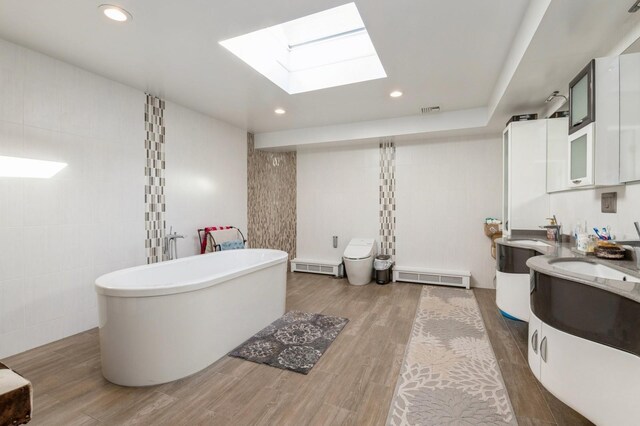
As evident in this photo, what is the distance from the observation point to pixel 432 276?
4301 mm

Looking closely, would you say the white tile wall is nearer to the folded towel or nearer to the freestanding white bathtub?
the freestanding white bathtub

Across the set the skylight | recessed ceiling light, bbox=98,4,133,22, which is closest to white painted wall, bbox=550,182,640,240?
the skylight

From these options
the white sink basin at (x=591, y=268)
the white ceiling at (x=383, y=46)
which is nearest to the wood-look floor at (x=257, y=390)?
the white sink basin at (x=591, y=268)

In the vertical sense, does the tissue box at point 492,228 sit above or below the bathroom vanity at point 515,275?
above

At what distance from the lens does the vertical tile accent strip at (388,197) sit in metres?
4.65

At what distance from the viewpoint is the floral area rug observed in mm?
1659

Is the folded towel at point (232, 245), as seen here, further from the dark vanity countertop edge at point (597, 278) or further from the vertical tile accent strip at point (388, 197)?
the dark vanity countertop edge at point (597, 278)

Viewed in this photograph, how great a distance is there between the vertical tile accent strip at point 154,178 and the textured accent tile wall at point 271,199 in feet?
5.19

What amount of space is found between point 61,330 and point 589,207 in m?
4.56

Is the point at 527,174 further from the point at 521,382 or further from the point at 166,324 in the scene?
the point at 166,324

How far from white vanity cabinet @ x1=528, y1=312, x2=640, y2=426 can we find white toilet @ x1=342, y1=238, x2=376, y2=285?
9.43ft

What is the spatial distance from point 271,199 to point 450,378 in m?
3.86

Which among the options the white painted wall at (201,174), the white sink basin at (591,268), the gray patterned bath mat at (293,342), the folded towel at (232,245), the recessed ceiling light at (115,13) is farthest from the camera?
the folded towel at (232,245)

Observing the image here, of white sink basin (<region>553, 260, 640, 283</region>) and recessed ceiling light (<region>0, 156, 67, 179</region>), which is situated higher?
recessed ceiling light (<region>0, 156, 67, 179</region>)
